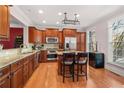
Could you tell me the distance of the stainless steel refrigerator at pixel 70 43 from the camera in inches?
390

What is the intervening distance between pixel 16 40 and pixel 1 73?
6275 mm

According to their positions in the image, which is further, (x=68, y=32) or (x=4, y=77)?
(x=68, y=32)

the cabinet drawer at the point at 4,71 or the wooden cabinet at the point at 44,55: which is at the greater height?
the cabinet drawer at the point at 4,71

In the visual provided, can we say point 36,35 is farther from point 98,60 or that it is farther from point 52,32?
point 98,60

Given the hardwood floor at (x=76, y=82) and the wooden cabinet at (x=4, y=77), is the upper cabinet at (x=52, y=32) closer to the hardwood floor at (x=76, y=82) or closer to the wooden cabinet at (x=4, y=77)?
the hardwood floor at (x=76, y=82)

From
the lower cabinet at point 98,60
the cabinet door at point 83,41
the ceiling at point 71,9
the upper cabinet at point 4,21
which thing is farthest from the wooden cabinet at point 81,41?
the upper cabinet at point 4,21

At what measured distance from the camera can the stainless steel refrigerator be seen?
9.90m

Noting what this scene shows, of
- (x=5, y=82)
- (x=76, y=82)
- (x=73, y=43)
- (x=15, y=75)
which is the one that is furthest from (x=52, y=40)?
(x=5, y=82)

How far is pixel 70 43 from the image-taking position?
9.99 meters

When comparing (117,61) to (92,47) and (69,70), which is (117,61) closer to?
(69,70)

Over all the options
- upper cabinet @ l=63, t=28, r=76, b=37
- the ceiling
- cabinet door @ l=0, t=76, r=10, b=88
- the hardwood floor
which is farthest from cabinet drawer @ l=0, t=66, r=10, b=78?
upper cabinet @ l=63, t=28, r=76, b=37

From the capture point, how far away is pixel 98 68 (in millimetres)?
7402

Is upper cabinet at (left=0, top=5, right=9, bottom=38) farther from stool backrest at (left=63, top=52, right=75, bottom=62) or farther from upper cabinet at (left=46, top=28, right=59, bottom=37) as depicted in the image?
upper cabinet at (left=46, top=28, right=59, bottom=37)
